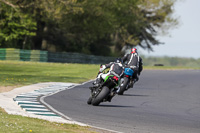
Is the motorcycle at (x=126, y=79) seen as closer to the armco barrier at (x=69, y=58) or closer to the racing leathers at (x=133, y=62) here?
the racing leathers at (x=133, y=62)

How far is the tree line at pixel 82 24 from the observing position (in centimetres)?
5506

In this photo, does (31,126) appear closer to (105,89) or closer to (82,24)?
(105,89)

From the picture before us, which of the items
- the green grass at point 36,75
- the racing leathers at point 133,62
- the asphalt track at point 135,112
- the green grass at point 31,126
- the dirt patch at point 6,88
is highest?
the racing leathers at point 133,62

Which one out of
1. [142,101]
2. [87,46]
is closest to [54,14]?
[87,46]

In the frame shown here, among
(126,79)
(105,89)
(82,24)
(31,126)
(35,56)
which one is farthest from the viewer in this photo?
(82,24)

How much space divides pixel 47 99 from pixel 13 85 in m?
5.13

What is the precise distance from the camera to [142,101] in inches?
723

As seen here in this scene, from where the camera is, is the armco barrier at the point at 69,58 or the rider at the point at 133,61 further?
the armco barrier at the point at 69,58

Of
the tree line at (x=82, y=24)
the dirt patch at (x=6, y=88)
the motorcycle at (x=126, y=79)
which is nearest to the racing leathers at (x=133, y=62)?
the motorcycle at (x=126, y=79)

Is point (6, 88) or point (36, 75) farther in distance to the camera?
point (36, 75)

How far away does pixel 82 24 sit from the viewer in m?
66.3

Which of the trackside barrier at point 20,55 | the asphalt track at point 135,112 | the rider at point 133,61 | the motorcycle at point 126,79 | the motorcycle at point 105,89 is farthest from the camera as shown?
the trackside barrier at point 20,55

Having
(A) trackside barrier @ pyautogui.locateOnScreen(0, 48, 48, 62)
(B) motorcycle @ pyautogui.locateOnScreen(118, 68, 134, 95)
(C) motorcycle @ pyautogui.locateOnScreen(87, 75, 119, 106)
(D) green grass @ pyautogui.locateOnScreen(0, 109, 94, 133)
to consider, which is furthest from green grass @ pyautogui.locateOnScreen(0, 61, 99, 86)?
(A) trackside barrier @ pyautogui.locateOnScreen(0, 48, 48, 62)

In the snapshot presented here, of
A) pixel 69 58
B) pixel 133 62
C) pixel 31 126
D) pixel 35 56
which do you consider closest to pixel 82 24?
pixel 69 58
